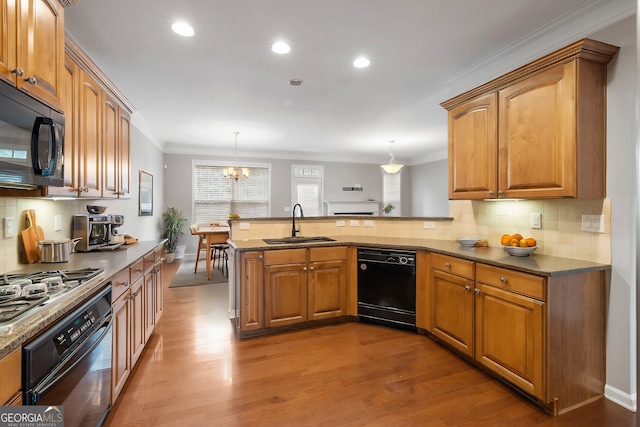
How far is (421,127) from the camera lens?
5.55 m

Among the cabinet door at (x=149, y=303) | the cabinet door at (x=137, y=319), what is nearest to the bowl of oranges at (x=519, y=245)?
the cabinet door at (x=137, y=319)

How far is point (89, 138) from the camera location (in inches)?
89.8

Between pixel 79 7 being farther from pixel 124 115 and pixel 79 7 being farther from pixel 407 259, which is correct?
pixel 407 259

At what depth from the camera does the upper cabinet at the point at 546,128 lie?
1.96m

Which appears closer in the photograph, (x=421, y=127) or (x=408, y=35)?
(x=408, y=35)

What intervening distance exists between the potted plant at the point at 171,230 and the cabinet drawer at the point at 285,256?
177 inches

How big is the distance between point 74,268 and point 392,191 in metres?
8.14

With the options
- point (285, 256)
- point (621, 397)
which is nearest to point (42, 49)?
point (285, 256)

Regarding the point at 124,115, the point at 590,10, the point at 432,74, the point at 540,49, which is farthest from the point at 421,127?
the point at 124,115

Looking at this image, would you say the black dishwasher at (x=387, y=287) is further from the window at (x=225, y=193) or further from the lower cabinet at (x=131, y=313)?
the window at (x=225, y=193)

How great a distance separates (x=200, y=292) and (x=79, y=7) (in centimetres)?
352

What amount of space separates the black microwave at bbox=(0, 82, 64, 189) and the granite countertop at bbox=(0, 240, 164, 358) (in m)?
0.56

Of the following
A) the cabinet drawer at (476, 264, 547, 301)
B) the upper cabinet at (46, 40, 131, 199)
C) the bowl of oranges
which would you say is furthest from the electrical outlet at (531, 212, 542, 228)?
the upper cabinet at (46, 40, 131, 199)

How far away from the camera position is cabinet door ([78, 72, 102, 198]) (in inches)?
84.8
